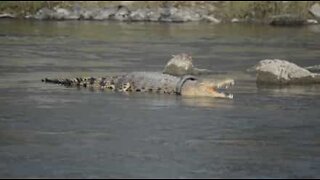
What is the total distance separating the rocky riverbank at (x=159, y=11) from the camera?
222 feet

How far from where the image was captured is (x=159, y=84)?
63.2ft

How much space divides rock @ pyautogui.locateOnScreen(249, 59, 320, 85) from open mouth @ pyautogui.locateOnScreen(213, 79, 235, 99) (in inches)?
68.7

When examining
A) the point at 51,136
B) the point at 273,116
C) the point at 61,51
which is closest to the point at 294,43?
the point at 61,51

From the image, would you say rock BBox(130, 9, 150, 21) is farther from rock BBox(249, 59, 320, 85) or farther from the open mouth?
the open mouth

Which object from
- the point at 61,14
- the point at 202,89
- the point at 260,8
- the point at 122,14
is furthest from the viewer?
the point at 260,8

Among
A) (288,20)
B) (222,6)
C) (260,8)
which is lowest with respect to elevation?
(288,20)

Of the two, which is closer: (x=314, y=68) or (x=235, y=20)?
(x=314, y=68)

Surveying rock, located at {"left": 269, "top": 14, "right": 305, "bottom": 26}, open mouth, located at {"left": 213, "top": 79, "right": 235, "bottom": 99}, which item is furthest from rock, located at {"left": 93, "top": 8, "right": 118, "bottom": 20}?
open mouth, located at {"left": 213, "top": 79, "right": 235, "bottom": 99}

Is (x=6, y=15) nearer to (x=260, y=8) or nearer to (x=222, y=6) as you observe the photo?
(x=222, y=6)

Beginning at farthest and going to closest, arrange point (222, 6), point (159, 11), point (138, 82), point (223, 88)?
point (222, 6) < point (159, 11) < point (223, 88) < point (138, 82)

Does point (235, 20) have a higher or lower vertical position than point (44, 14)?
lower

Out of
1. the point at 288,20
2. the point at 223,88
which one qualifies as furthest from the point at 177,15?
the point at 223,88

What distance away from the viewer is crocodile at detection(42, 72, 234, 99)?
18625 mm

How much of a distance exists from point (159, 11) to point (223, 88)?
165 ft
